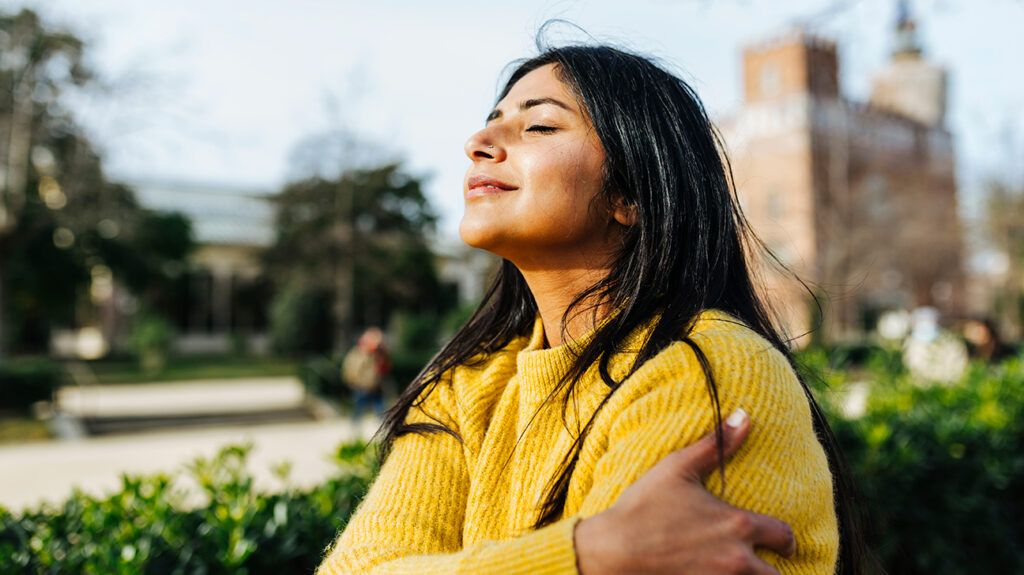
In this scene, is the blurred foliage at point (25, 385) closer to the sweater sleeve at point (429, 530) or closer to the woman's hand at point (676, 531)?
the sweater sleeve at point (429, 530)

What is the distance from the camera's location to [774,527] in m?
1.13

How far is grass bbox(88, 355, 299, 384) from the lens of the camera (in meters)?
21.6

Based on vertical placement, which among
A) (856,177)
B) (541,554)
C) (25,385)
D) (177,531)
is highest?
(856,177)

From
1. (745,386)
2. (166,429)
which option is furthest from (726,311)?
(166,429)

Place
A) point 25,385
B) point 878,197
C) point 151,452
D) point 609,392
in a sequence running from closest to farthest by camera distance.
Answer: point 609,392
point 151,452
point 25,385
point 878,197

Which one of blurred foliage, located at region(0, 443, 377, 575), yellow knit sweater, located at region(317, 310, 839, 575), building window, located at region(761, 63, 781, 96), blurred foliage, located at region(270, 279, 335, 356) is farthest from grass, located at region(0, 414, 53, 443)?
building window, located at region(761, 63, 781, 96)

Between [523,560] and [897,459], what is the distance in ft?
10.1

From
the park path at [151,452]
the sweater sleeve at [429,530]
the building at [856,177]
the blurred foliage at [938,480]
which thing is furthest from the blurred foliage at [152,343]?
the sweater sleeve at [429,530]

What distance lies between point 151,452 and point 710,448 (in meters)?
11.1

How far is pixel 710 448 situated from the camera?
1.16 meters

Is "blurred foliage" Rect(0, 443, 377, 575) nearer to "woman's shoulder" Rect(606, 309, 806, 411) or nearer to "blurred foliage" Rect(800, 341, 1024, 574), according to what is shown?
"woman's shoulder" Rect(606, 309, 806, 411)

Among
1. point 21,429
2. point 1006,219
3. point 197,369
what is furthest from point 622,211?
point 1006,219

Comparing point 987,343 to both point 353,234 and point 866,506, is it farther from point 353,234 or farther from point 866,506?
point 353,234

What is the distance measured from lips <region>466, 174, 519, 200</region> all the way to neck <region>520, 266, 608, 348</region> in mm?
200
